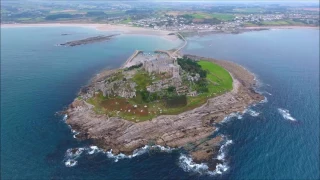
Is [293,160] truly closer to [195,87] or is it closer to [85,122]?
[195,87]

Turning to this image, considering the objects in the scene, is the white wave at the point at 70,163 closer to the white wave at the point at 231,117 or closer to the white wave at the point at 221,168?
the white wave at the point at 221,168

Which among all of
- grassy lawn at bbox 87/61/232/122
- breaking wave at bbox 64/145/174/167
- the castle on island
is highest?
the castle on island

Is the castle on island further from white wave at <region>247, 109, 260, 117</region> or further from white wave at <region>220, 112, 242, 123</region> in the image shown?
white wave at <region>247, 109, 260, 117</region>

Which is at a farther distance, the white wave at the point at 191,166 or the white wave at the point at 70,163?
the white wave at the point at 70,163

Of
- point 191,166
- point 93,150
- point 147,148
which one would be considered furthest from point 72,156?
point 191,166

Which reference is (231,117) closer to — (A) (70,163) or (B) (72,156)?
(B) (72,156)

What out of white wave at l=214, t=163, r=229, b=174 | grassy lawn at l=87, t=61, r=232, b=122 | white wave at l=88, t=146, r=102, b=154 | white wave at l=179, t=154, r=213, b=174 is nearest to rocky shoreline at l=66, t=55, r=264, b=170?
white wave at l=214, t=163, r=229, b=174

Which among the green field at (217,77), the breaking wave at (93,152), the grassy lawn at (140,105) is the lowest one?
the breaking wave at (93,152)

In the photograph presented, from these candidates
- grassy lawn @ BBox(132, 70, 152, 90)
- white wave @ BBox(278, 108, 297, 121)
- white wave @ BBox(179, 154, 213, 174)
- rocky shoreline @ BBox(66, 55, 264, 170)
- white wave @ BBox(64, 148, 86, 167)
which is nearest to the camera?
white wave @ BBox(179, 154, 213, 174)

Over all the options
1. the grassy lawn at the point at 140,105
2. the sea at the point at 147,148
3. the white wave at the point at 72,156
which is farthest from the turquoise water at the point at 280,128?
the white wave at the point at 72,156

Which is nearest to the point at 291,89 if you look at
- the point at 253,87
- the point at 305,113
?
the point at 253,87
